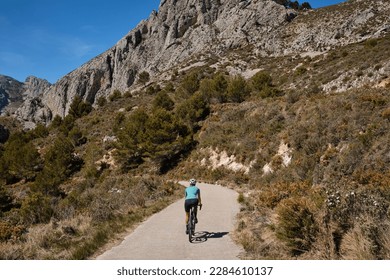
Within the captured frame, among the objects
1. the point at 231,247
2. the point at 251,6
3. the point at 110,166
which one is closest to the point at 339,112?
the point at 231,247

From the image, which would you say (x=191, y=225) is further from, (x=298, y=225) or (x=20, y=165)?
(x=20, y=165)

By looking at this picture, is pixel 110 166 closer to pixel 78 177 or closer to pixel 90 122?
pixel 78 177

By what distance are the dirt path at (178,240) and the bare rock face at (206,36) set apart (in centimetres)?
5731

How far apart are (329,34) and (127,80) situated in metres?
69.2

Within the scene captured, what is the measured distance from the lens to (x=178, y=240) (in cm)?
825

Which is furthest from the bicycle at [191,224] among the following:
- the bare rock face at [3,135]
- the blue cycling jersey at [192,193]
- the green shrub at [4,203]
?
the bare rock face at [3,135]

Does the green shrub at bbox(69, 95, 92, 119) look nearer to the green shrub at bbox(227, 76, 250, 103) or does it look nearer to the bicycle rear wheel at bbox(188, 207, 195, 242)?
the green shrub at bbox(227, 76, 250, 103)

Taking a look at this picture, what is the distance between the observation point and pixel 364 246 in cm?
498

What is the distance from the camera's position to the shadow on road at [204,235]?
8225mm

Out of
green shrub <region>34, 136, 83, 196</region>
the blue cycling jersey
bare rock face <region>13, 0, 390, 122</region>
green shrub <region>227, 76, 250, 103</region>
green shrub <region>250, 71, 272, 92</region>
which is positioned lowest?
the blue cycling jersey

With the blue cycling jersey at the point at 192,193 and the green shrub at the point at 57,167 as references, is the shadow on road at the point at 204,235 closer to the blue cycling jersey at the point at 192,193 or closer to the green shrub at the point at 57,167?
the blue cycling jersey at the point at 192,193

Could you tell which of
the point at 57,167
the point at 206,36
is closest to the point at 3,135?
the point at 57,167

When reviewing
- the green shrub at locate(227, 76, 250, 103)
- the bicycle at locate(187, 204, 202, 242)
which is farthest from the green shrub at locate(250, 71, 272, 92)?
the bicycle at locate(187, 204, 202, 242)

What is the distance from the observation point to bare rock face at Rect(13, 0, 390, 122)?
62531mm
